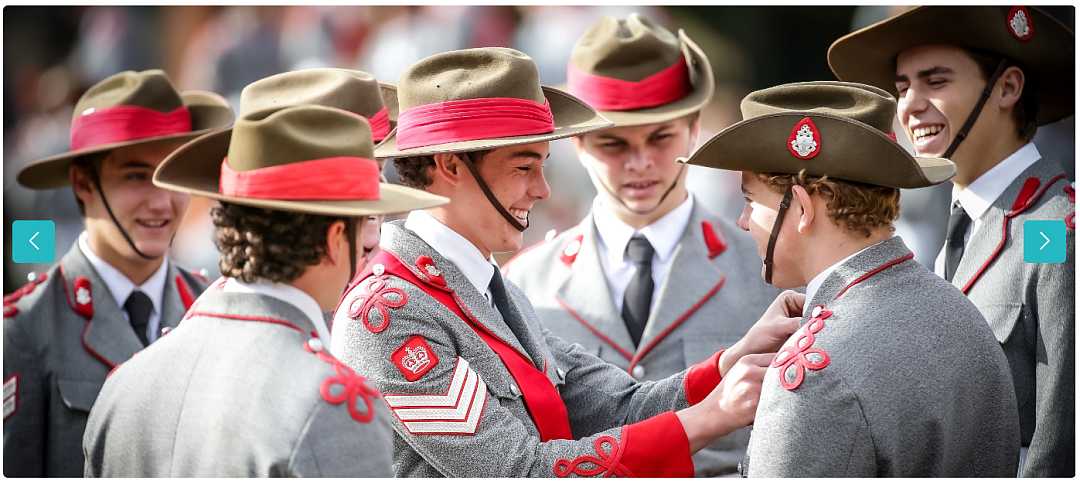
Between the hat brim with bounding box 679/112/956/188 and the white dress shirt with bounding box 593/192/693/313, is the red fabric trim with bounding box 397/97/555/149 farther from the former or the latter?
the white dress shirt with bounding box 593/192/693/313

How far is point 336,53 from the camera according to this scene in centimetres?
862

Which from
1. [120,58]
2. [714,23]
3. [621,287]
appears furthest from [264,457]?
[120,58]

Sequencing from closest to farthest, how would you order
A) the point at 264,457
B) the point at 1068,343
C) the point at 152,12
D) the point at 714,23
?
1. the point at 264,457
2. the point at 1068,343
3. the point at 714,23
4. the point at 152,12

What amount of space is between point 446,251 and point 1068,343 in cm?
216

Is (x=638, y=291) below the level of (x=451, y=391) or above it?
below

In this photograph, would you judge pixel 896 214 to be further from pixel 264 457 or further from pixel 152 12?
pixel 152 12

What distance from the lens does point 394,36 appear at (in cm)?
845

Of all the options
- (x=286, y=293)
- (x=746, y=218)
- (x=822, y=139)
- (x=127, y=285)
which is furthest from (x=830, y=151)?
(x=127, y=285)

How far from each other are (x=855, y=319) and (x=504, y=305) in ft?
3.90

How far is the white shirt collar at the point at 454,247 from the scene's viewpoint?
10.5ft

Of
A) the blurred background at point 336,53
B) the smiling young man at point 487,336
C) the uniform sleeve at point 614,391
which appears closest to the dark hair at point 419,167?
the smiling young man at point 487,336

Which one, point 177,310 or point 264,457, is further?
point 177,310

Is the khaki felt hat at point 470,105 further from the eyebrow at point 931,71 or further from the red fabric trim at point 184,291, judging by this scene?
the red fabric trim at point 184,291

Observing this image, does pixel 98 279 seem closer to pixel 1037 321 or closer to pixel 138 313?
pixel 138 313
